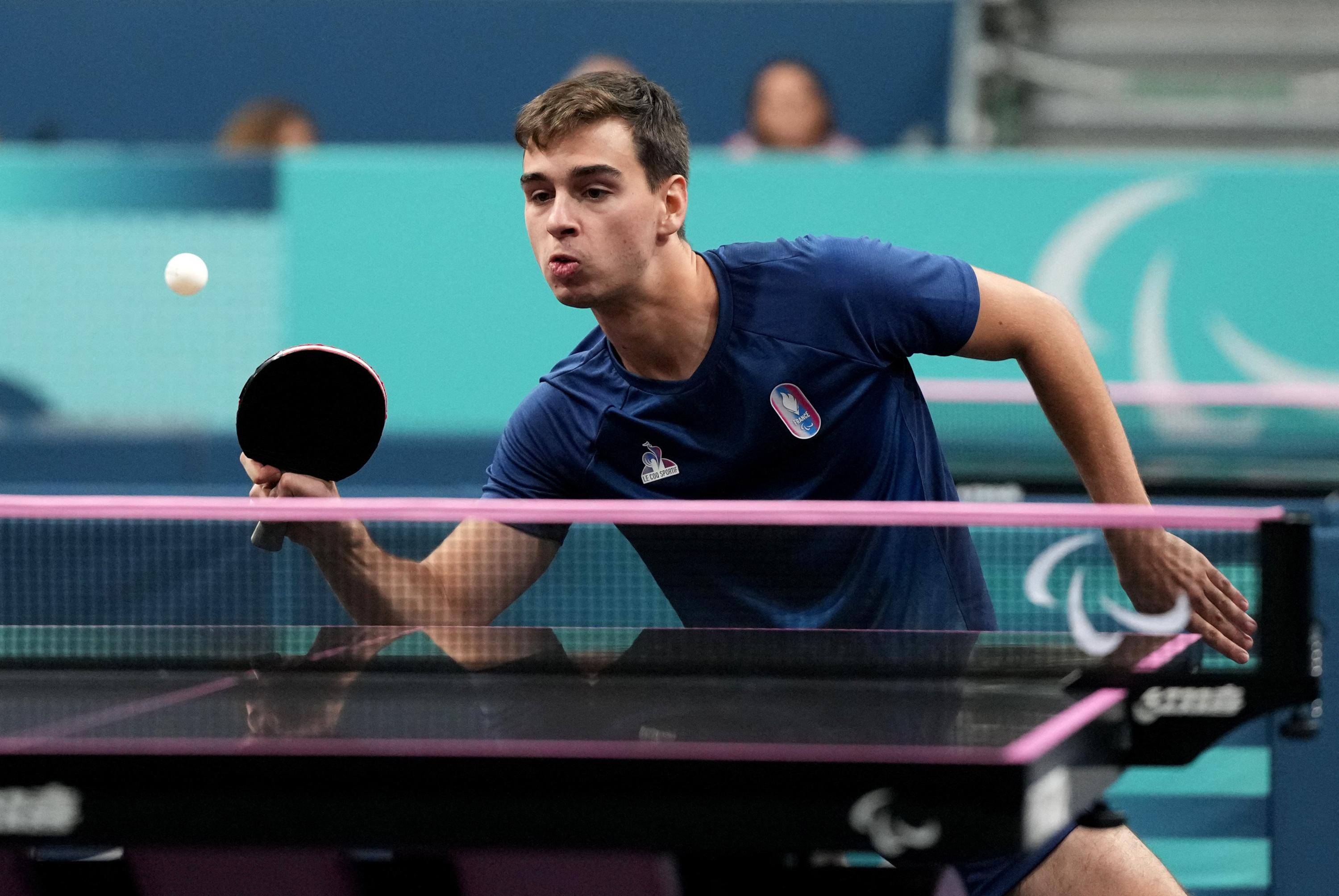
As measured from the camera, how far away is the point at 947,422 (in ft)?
17.1

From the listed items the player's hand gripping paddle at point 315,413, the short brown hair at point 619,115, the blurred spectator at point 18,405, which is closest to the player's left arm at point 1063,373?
the short brown hair at point 619,115

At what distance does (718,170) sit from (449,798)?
4.30 meters

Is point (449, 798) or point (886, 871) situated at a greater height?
point (449, 798)

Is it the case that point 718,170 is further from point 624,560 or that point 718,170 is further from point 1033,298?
point 624,560

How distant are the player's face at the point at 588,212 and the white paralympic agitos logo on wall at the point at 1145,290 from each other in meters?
3.48

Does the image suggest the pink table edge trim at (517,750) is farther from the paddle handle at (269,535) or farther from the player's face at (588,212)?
the player's face at (588,212)

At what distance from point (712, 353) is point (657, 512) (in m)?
0.59

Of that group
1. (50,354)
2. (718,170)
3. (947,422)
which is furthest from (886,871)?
(50,354)

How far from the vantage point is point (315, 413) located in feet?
7.28

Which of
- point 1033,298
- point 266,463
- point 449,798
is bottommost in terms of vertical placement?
point 449,798

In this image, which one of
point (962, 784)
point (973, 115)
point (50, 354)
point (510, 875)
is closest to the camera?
point (962, 784)

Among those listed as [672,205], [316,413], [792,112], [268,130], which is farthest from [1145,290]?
[316,413]

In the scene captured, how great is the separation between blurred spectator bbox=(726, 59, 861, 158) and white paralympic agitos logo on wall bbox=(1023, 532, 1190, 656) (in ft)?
13.6

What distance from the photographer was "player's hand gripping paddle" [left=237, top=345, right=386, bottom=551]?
2201mm
